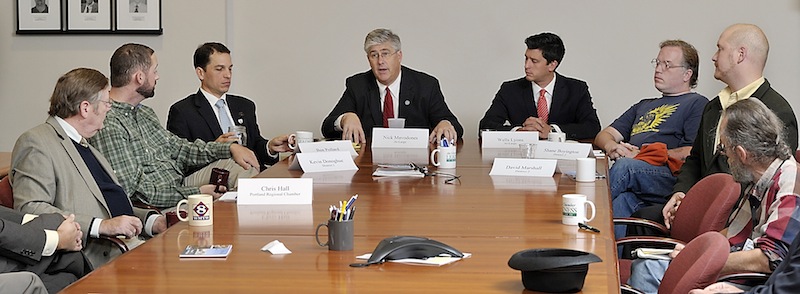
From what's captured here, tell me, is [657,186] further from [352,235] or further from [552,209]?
[352,235]

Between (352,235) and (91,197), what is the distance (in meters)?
1.78

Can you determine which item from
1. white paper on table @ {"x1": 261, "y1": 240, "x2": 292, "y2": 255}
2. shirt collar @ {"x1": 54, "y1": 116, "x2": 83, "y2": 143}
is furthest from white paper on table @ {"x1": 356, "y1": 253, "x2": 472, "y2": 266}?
shirt collar @ {"x1": 54, "y1": 116, "x2": 83, "y2": 143}

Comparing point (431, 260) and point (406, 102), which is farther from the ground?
point (406, 102)

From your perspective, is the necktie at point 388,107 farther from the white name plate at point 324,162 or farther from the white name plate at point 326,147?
the white name plate at point 324,162

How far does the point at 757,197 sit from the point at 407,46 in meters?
4.89

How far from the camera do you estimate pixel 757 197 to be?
365cm

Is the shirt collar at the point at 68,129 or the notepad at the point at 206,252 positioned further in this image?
the shirt collar at the point at 68,129

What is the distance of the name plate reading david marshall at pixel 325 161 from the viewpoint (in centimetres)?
480

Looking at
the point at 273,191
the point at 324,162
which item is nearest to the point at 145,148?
the point at 324,162

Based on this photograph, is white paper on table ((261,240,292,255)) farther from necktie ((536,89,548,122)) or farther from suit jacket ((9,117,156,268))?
Answer: necktie ((536,89,548,122))

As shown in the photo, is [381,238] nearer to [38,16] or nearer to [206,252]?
[206,252]

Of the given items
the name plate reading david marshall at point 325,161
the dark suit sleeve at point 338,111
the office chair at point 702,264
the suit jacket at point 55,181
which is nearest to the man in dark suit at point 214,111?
the dark suit sleeve at point 338,111

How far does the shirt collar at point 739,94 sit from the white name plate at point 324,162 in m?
2.00

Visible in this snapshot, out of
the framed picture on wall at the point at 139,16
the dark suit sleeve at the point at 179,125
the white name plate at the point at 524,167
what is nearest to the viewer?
the white name plate at the point at 524,167
